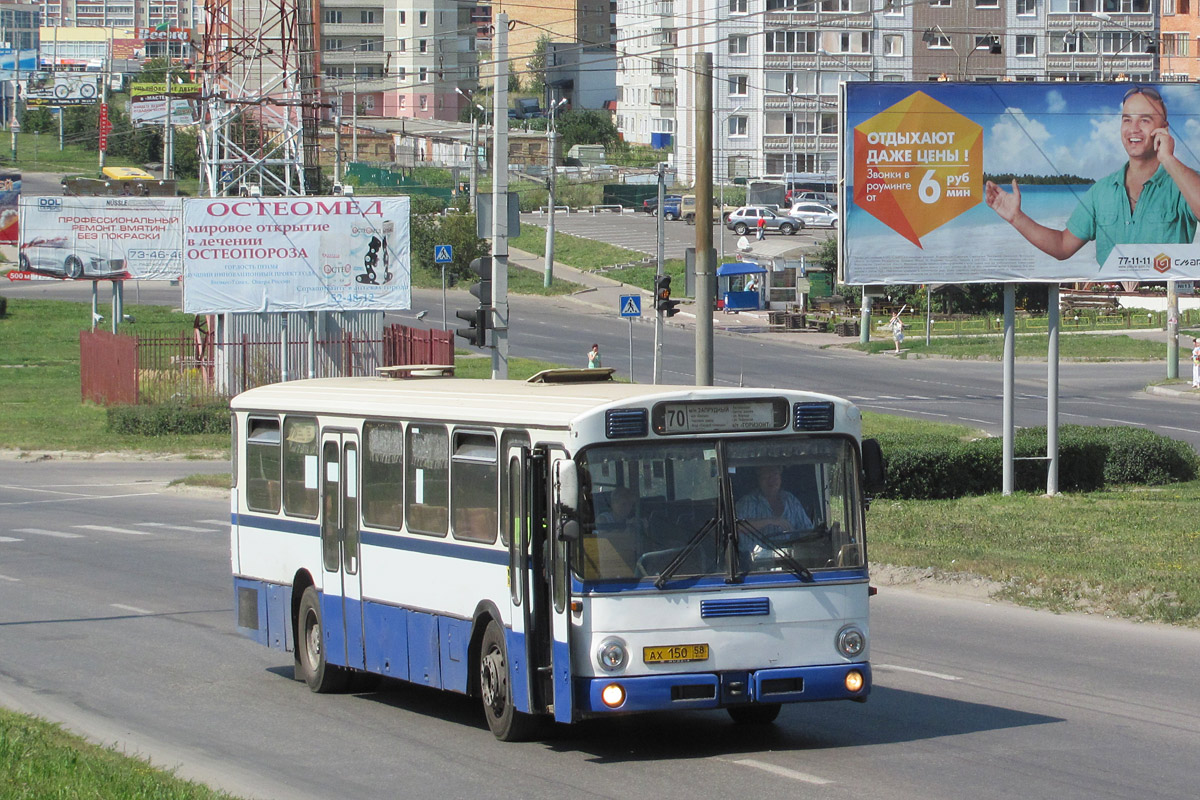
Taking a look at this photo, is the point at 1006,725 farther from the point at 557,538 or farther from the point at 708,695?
the point at 557,538

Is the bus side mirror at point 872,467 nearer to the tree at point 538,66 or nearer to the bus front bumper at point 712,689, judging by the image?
the bus front bumper at point 712,689

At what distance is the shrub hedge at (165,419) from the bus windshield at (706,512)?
30949mm

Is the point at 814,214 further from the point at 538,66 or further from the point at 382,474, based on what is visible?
the point at 382,474

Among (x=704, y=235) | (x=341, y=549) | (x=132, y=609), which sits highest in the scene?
(x=704, y=235)

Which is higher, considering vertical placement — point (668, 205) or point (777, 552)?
point (668, 205)

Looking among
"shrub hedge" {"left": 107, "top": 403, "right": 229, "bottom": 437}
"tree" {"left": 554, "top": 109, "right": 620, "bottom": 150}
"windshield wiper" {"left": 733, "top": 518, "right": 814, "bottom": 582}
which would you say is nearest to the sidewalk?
"shrub hedge" {"left": 107, "top": 403, "right": 229, "bottom": 437}

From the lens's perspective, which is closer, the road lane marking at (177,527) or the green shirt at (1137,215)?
the road lane marking at (177,527)

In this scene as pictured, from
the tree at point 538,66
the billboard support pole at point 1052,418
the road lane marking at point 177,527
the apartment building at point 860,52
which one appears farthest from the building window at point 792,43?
the road lane marking at point 177,527

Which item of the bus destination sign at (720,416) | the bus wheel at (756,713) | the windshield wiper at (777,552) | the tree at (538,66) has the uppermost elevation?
the tree at (538,66)

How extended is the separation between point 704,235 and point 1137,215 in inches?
258

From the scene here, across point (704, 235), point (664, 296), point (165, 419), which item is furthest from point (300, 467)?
point (165, 419)

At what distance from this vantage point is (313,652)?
40.5ft

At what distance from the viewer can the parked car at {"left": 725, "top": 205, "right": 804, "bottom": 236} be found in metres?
87.4

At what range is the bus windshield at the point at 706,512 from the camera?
30.2 feet
